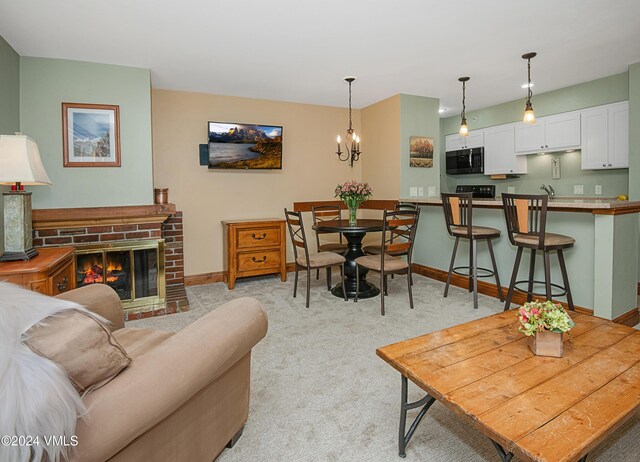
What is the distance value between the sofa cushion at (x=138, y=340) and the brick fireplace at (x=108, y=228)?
6.12 ft

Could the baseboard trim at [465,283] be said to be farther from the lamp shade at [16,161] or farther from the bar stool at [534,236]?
the lamp shade at [16,161]

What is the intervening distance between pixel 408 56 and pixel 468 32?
0.62m

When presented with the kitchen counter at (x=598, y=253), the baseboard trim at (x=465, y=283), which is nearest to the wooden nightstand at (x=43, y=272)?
the kitchen counter at (x=598, y=253)

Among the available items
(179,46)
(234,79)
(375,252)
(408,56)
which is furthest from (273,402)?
(234,79)

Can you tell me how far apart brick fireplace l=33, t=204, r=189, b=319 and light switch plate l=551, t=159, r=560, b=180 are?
16.2ft

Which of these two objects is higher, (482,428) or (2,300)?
(2,300)

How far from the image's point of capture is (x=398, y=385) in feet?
7.21

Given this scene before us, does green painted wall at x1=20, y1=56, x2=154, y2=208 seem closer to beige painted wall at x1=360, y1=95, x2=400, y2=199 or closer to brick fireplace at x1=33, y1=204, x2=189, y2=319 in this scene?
brick fireplace at x1=33, y1=204, x2=189, y2=319

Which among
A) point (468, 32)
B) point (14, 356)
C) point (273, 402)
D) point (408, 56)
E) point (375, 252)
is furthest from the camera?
point (375, 252)

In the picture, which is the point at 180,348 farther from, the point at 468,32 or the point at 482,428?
the point at 468,32

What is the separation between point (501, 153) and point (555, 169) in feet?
2.53

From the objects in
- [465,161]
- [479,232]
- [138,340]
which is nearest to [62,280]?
[138,340]

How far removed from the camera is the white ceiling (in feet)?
8.48

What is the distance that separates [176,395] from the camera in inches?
45.0
